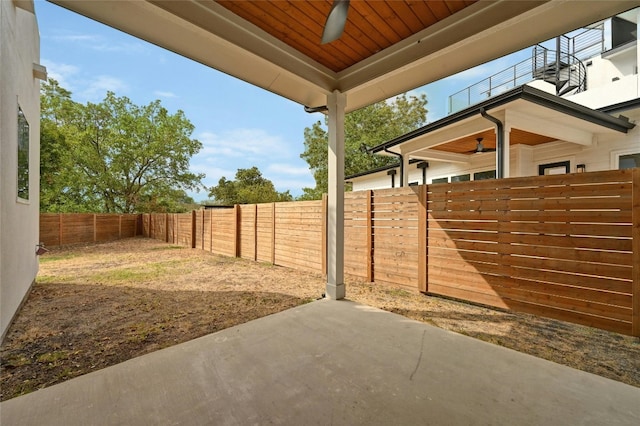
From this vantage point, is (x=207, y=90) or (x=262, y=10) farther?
(x=207, y=90)

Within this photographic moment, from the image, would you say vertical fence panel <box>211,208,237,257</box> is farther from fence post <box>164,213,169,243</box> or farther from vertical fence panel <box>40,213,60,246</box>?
vertical fence panel <box>40,213,60,246</box>

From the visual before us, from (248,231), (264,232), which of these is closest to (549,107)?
(264,232)

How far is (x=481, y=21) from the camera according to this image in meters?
2.59

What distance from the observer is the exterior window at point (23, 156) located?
356cm

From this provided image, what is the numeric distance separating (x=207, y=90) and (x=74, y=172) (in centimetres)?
1255

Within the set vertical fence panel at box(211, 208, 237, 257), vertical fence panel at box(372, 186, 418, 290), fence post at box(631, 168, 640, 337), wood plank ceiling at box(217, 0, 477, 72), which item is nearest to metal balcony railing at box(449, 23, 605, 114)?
vertical fence panel at box(372, 186, 418, 290)

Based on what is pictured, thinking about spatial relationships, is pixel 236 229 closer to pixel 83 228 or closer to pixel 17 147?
pixel 17 147

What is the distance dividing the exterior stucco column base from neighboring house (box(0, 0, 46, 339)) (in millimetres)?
3613

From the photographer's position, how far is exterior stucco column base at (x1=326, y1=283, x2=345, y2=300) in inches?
162

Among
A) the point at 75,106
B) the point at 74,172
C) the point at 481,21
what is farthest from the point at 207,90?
the point at 481,21

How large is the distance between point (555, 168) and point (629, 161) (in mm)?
1203

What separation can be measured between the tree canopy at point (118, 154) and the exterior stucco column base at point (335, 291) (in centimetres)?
1616

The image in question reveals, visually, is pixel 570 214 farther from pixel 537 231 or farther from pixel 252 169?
pixel 252 169

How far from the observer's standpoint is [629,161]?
5.46 metres
